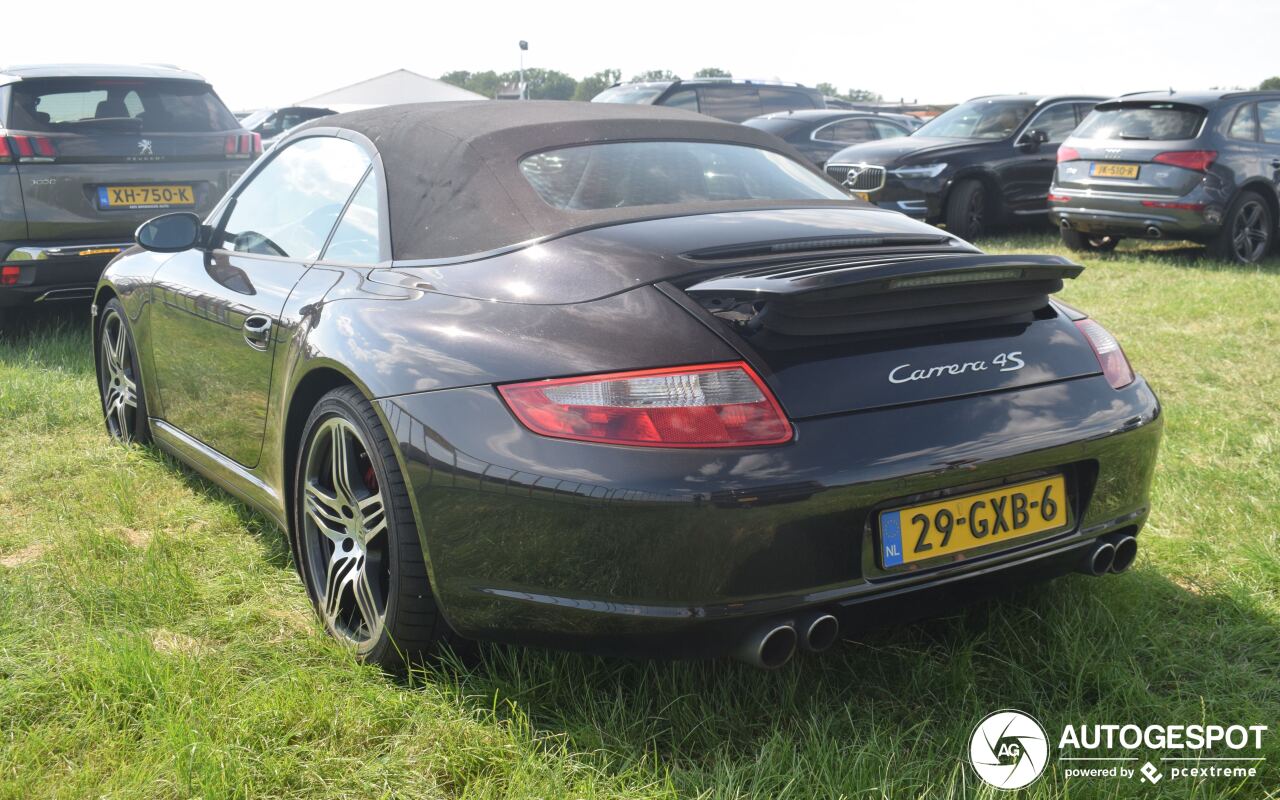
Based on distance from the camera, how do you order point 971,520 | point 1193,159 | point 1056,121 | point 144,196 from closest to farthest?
point 971,520, point 144,196, point 1193,159, point 1056,121

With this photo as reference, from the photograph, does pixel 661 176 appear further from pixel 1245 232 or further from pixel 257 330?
pixel 1245 232

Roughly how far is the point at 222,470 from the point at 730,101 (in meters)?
14.6

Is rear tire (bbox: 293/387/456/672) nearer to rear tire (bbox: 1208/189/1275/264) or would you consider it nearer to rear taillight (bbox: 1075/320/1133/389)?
rear taillight (bbox: 1075/320/1133/389)

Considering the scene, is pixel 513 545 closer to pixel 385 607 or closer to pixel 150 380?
pixel 385 607

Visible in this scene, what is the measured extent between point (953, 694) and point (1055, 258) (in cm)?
101

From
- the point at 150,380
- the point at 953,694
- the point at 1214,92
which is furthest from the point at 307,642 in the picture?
the point at 1214,92

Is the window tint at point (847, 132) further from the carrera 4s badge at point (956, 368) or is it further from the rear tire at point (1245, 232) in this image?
the carrera 4s badge at point (956, 368)

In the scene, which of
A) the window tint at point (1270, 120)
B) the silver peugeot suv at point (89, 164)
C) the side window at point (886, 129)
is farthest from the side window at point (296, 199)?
the side window at point (886, 129)

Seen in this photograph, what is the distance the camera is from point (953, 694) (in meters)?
2.64

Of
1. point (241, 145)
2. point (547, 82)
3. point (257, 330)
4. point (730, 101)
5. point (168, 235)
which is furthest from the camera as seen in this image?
point (547, 82)

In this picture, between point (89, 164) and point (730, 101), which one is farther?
point (730, 101)

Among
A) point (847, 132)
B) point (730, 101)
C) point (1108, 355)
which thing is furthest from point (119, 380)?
point (730, 101)

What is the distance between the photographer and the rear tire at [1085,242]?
36.2 ft

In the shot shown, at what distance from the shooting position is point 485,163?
2.98 m
